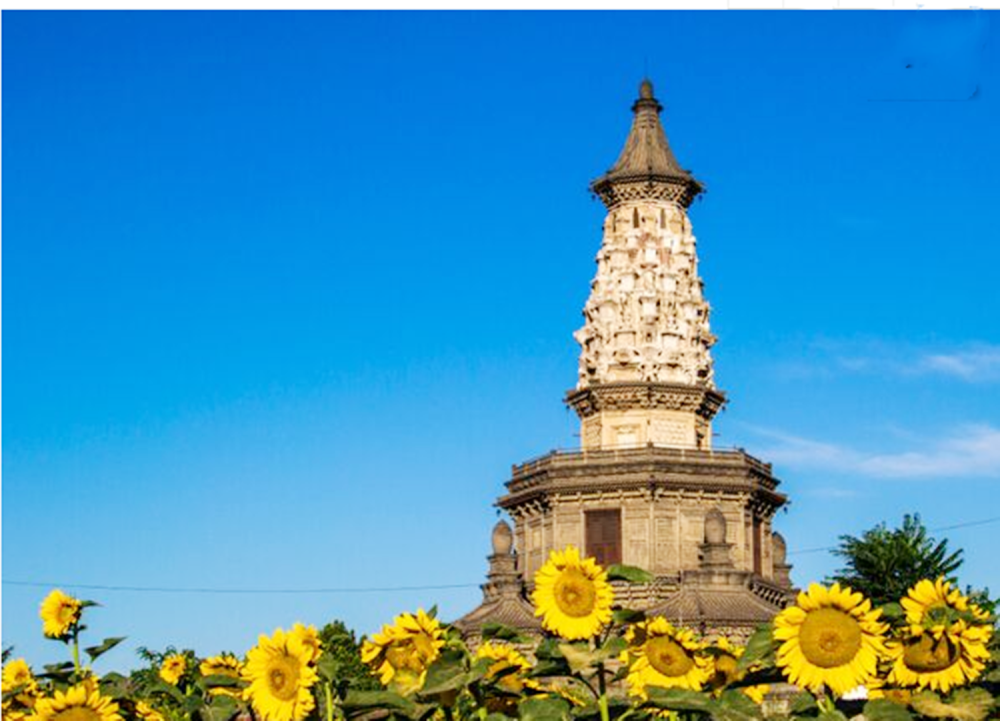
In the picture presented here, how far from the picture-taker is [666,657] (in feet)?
30.4

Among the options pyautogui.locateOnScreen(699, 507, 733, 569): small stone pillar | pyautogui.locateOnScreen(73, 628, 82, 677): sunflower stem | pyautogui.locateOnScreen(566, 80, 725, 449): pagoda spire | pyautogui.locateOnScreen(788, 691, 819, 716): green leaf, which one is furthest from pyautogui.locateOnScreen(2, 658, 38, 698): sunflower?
pyautogui.locateOnScreen(566, 80, 725, 449): pagoda spire

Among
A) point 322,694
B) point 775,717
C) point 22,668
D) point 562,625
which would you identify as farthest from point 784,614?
point 22,668

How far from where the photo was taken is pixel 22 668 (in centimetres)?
1021

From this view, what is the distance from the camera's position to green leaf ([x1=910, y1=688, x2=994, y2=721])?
8.30 meters

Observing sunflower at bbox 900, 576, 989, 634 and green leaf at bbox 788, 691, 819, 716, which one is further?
sunflower at bbox 900, 576, 989, 634

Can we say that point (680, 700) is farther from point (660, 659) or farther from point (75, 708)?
point (75, 708)

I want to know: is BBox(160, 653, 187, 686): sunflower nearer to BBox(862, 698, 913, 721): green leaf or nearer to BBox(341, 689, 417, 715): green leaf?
BBox(341, 689, 417, 715): green leaf

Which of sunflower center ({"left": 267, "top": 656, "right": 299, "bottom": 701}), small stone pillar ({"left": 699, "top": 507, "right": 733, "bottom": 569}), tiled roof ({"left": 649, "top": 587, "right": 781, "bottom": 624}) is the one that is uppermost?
small stone pillar ({"left": 699, "top": 507, "right": 733, "bottom": 569})

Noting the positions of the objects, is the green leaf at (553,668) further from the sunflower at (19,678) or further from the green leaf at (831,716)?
the sunflower at (19,678)

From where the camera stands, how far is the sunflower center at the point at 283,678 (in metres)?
8.60

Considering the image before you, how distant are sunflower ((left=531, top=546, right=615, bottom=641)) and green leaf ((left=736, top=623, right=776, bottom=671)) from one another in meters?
0.76

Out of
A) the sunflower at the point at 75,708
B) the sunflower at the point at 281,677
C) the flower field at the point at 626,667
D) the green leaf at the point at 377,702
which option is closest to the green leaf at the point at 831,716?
the flower field at the point at 626,667

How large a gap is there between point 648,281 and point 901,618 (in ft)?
222

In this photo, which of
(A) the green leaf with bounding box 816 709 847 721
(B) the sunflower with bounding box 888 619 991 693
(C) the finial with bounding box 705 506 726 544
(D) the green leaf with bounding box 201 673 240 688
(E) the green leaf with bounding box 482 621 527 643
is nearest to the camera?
(A) the green leaf with bounding box 816 709 847 721
